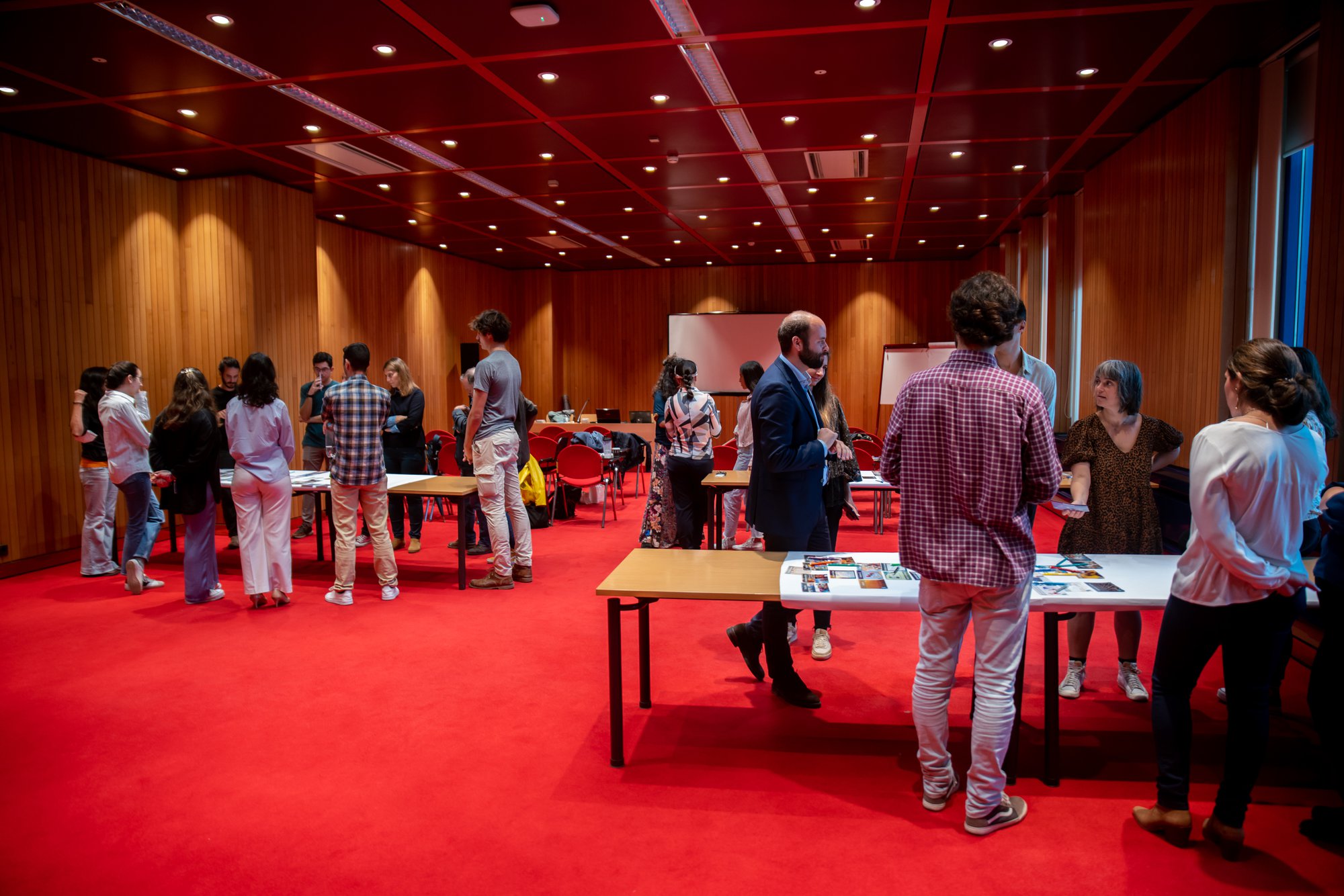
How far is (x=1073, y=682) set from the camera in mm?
3783

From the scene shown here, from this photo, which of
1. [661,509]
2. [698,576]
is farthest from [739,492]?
[698,576]

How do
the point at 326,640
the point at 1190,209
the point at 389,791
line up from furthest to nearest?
1. the point at 1190,209
2. the point at 326,640
3. the point at 389,791

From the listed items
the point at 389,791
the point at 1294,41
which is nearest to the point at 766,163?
Result: the point at 1294,41

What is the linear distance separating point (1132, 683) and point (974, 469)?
209 centimetres

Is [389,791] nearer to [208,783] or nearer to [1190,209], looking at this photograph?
[208,783]

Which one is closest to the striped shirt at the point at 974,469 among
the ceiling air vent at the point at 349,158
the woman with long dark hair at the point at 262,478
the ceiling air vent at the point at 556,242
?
the woman with long dark hair at the point at 262,478

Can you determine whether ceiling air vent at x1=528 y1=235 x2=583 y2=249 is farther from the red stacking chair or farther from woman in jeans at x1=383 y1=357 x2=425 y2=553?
woman in jeans at x1=383 y1=357 x2=425 y2=553

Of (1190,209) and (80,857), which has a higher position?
(1190,209)

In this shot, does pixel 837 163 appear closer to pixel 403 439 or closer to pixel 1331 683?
pixel 403 439

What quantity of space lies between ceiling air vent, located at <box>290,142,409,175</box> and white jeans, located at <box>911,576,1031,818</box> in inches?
249

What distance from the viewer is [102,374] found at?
19.7ft

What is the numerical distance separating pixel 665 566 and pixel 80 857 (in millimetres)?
2115

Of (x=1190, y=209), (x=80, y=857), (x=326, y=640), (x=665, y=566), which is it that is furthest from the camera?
(x=1190, y=209)

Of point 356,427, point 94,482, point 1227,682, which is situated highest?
point 356,427
